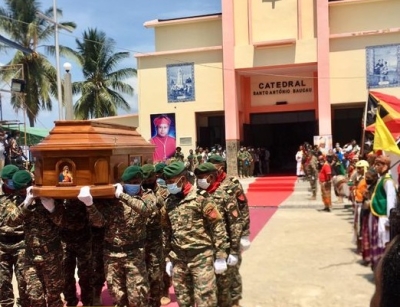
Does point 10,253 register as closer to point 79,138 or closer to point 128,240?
point 128,240

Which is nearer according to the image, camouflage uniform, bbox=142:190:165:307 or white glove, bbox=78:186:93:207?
white glove, bbox=78:186:93:207

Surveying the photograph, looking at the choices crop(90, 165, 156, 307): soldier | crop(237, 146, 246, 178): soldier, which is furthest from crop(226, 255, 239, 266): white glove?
crop(237, 146, 246, 178): soldier

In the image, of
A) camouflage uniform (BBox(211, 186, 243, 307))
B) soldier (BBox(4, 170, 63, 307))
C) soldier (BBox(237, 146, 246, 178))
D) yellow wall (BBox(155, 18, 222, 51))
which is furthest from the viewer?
yellow wall (BBox(155, 18, 222, 51))

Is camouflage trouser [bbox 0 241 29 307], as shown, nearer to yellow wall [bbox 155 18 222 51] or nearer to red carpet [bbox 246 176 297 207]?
red carpet [bbox 246 176 297 207]

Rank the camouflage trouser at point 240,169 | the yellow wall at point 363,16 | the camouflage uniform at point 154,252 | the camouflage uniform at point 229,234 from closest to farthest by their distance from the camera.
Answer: the camouflage uniform at point 229,234, the camouflage uniform at point 154,252, the yellow wall at point 363,16, the camouflage trouser at point 240,169

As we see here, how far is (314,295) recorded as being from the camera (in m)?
5.19

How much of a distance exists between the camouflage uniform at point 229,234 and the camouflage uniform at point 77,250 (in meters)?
1.27

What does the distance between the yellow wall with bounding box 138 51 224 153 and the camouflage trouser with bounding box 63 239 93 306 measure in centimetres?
1380

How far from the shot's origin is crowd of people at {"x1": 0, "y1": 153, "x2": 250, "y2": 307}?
3.89 metres

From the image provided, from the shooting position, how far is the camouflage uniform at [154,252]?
4.60 meters

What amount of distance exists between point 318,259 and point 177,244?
3552 millimetres

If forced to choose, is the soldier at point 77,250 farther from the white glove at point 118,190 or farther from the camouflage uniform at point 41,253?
the white glove at point 118,190

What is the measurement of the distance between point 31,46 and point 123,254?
2354 centimetres

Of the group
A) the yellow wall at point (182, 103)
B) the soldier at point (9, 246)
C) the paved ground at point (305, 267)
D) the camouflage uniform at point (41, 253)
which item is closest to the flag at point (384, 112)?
the paved ground at point (305, 267)
